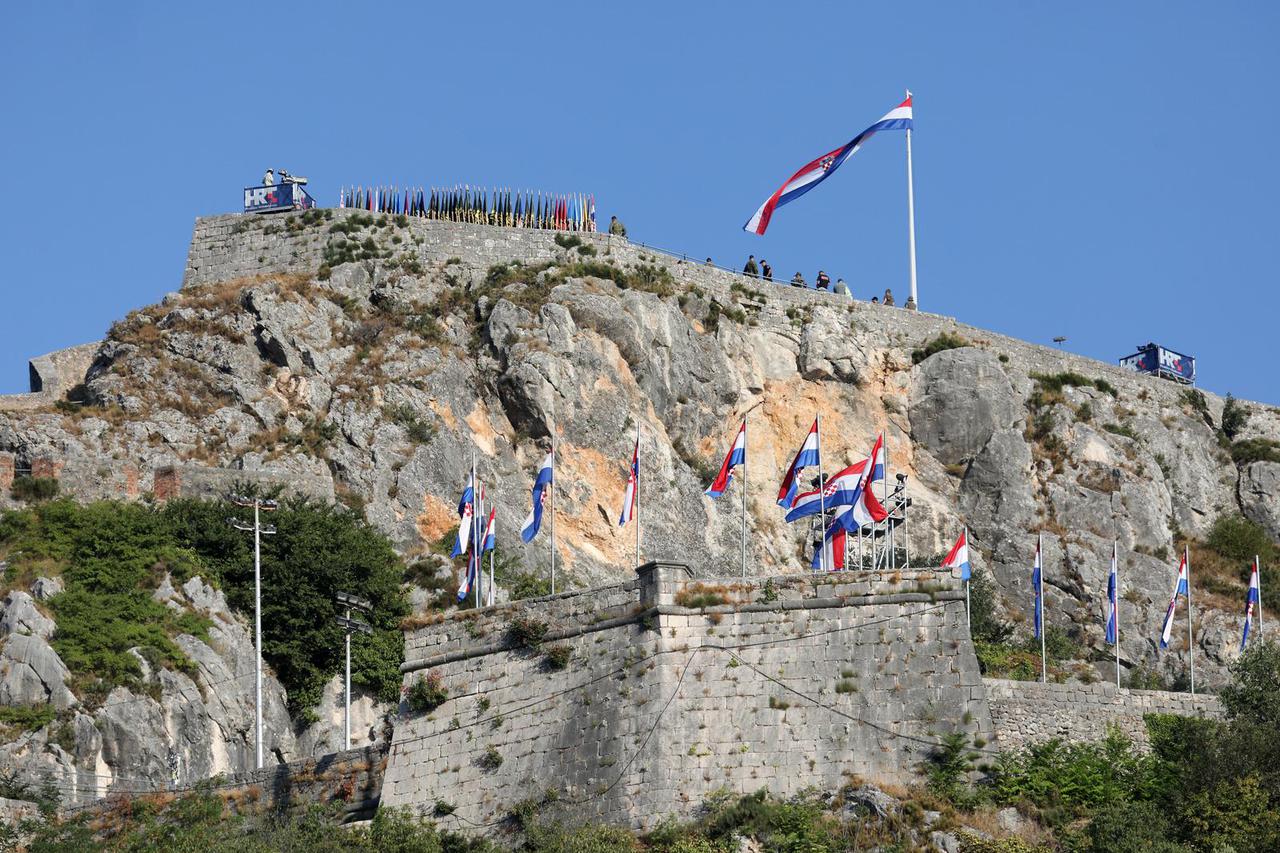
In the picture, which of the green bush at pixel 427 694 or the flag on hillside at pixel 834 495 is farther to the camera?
the flag on hillside at pixel 834 495

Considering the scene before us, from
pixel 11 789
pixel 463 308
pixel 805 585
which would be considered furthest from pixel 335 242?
pixel 805 585

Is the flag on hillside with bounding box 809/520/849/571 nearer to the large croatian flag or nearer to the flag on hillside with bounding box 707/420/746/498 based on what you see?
the flag on hillside with bounding box 707/420/746/498

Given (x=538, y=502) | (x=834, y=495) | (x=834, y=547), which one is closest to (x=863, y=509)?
(x=834, y=495)

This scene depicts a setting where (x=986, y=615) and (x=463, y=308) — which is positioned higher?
(x=463, y=308)

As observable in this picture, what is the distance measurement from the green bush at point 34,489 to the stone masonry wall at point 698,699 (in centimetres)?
1651

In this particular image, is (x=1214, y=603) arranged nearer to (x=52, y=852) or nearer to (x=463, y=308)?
(x=463, y=308)

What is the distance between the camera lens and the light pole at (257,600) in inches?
1674

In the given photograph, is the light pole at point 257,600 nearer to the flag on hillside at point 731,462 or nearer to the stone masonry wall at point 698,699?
the stone masonry wall at point 698,699

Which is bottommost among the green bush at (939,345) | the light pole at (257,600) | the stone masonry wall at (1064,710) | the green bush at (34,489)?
the stone masonry wall at (1064,710)

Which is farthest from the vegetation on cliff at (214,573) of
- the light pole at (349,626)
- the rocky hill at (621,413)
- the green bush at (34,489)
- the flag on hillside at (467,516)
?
the flag on hillside at (467,516)

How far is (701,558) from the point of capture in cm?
5619

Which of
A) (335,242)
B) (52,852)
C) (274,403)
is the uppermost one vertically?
(335,242)

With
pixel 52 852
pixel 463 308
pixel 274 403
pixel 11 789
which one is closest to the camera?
pixel 52 852

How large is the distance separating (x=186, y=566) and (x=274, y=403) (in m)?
8.84
